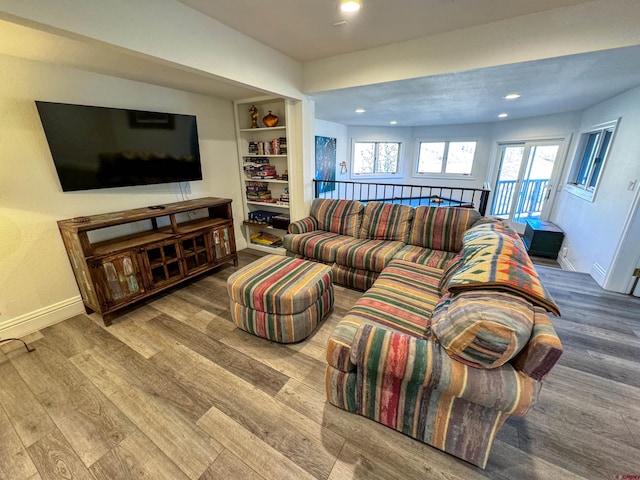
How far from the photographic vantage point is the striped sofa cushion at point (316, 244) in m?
2.80

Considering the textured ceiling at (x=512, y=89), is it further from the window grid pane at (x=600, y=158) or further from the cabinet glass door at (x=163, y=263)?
the cabinet glass door at (x=163, y=263)

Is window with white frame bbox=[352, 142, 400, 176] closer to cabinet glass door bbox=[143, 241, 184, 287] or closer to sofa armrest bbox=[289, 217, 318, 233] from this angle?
sofa armrest bbox=[289, 217, 318, 233]

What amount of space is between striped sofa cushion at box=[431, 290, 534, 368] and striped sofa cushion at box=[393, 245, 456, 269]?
1236mm

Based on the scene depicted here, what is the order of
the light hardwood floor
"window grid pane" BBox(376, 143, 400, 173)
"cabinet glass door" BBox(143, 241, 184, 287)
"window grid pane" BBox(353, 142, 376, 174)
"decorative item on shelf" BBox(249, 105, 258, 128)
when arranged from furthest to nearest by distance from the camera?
"window grid pane" BBox(376, 143, 400, 173)
"window grid pane" BBox(353, 142, 376, 174)
"decorative item on shelf" BBox(249, 105, 258, 128)
"cabinet glass door" BBox(143, 241, 184, 287)
the light hardwood floor

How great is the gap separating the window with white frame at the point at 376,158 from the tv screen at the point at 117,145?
4.86m

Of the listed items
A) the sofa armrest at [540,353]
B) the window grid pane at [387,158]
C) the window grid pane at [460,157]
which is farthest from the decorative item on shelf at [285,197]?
the window grid pane at [460,157]

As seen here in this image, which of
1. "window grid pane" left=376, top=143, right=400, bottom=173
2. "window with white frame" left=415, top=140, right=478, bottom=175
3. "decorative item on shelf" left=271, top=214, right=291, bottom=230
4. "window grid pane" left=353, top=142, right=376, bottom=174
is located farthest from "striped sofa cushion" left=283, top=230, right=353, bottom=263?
"window with white frame" left=415, top=140, right=478, bottom=175

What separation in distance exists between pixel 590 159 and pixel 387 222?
3645mm

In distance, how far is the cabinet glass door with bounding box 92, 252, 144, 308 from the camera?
2090 mm

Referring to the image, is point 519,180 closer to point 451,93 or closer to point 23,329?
point 451,93

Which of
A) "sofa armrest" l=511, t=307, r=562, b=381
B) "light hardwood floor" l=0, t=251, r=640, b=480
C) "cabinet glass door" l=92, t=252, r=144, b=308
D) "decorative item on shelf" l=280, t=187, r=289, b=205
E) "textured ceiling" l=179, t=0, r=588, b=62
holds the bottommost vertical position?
"light hardwood floor" l=0, t=251, r=640, b=480

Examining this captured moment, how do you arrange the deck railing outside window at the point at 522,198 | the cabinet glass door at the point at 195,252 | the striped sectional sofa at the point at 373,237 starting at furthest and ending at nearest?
the deck railing outside window at the point at 522,198 → the cabinet glass door at the point at 195,252 → the striped sectional sofa at the point at 373,237


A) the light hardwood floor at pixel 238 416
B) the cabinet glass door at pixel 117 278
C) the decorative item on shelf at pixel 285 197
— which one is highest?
the decorative item on shelf at pixel 285 197

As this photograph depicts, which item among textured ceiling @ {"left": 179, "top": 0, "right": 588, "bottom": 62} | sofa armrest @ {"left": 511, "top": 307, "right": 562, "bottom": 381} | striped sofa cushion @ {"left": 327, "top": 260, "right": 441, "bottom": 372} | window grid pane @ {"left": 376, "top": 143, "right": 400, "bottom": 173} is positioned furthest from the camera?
window grid pane @ {"left": 376, "top": 143, "right": 400, "bottom": 173}
